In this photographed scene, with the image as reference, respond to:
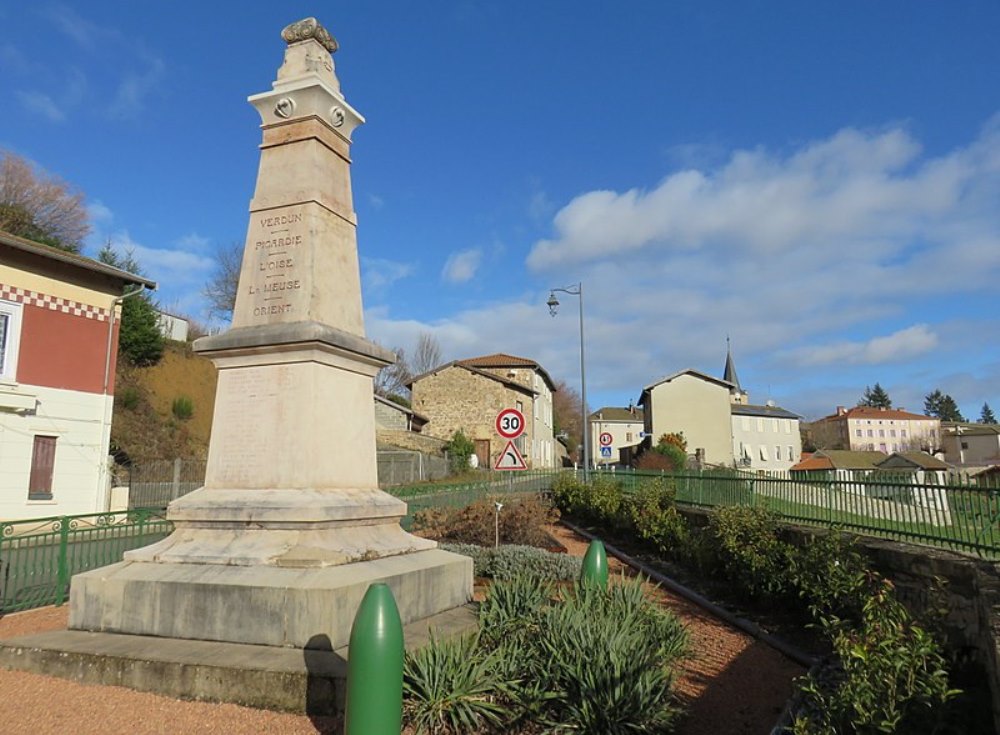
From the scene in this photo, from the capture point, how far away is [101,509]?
17984 mm

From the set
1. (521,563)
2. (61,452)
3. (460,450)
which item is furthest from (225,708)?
(460,450)

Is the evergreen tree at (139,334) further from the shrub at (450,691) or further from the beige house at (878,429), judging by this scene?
the beige house at (878,429)

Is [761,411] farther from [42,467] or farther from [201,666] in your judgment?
[201,666]

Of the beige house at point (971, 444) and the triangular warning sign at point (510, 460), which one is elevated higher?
the beige house at point (971, 444)

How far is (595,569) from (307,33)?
6.17 metres

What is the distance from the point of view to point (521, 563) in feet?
28.6

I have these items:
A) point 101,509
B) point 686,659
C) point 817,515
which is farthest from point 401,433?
point 686,659

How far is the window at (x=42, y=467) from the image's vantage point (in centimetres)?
1673

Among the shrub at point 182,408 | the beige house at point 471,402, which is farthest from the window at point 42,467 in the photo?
the beige house at point 471,402

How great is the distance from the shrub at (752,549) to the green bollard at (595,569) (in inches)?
108

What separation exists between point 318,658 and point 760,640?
4.56 meters

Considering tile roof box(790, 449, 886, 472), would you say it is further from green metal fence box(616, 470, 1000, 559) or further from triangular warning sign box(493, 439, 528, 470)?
triangular warning sign box(493, 439, 528, 470)

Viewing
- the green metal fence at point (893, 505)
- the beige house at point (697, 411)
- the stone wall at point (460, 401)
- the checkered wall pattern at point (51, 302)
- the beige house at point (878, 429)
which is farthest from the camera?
the beige house at point (878, 429)

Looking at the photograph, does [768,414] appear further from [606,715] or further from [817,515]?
[606,715]
